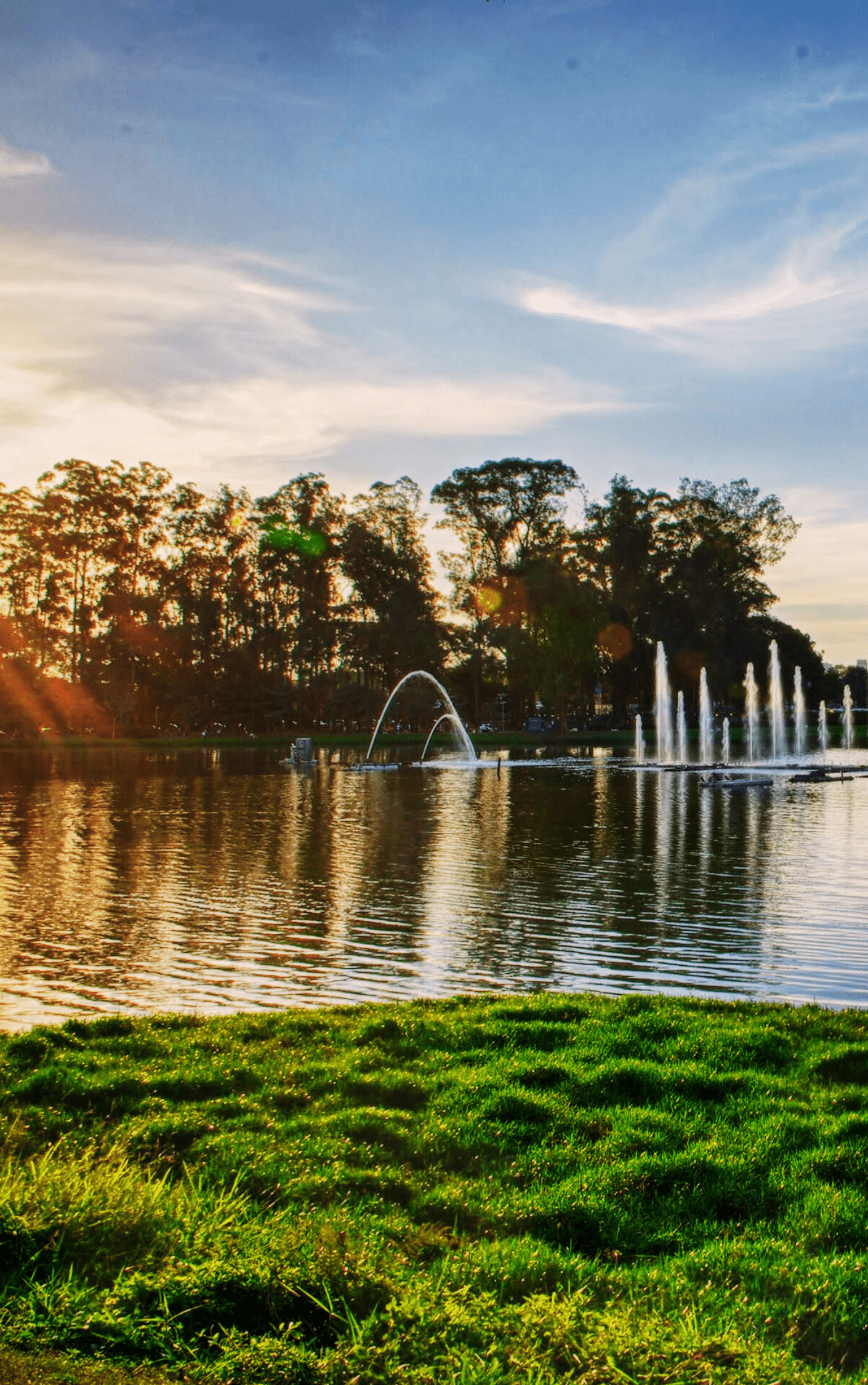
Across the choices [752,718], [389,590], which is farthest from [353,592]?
[752,718]

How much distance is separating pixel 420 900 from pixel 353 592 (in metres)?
83.1

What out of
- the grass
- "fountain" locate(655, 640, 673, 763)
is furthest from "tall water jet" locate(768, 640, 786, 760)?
the grass

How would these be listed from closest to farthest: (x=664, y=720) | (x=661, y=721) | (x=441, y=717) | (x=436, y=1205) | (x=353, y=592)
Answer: (x=436, y=1205), (x=661, y=721), (x=664, y=720), (x=441, y=717), (x=353, y=592)

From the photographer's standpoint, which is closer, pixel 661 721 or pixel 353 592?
pixel 661 721

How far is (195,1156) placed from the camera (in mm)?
5141

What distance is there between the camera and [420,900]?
15711mm

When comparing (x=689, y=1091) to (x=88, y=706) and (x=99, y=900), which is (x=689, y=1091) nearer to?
(x=99, y=900)

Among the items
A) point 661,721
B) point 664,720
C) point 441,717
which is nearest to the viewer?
point 661,721

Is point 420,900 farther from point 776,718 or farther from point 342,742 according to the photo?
point 776,718

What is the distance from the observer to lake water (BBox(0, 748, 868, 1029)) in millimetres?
10625

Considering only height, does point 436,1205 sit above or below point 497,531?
below

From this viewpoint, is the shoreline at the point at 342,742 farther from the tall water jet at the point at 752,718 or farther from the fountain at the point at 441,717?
the fountain at the point at 441,717

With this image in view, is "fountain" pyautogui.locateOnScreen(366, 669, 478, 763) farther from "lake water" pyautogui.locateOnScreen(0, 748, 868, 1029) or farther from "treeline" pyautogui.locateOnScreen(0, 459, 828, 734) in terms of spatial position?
"lake water" pyautogui.locateOnScreen(0, 748, 868, 1029)

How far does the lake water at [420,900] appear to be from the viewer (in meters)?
10.6
